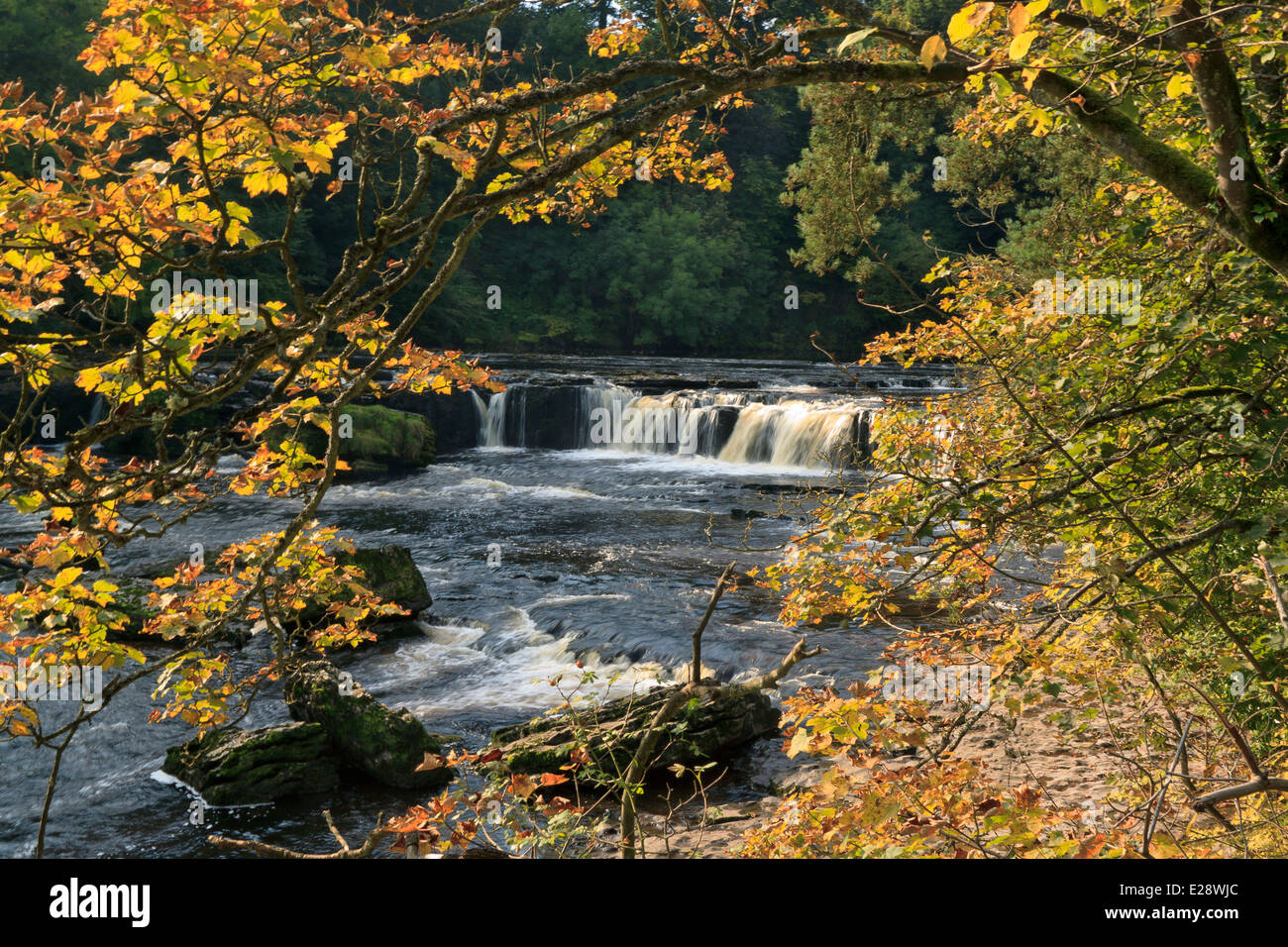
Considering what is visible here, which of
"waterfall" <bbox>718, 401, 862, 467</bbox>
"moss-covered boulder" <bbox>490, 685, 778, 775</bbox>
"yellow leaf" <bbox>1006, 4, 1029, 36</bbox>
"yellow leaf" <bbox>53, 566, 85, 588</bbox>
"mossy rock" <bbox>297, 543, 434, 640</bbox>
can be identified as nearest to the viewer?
"yellow leaf" <bbox>1006, 4, 1029, 36</bbox>

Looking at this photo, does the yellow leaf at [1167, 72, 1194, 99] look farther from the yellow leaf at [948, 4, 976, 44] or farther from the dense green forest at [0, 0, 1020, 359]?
the dense green forest at [0, 0, 1020, 359]

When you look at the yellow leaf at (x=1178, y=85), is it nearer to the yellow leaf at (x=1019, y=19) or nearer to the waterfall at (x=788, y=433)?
the yellow leaf at (x=1019, y=19)

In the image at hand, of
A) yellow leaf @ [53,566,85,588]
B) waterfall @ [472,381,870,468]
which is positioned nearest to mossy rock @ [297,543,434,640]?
yellow leaf @ [53,566,85,588]

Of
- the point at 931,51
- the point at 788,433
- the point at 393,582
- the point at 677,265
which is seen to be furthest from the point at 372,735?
the point at 677,265

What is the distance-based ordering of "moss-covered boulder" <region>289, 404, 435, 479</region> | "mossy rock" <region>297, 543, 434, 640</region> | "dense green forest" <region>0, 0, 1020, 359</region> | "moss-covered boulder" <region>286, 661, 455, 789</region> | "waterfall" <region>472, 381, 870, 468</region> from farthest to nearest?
"dense green forest" <region>0, 0, 1020, 359</region> → "waterfall" <region>472, 381, 870, 468</region> → "moss-covered boulder" <region>289, 404, 435, 479</region> → "mossy rock" <region>297, 543, 434, 640</region> → "moss-covered boulder" <region>286, 661, 455, 789</region>

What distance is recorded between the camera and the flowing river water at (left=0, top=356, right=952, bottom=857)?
653 centimetres

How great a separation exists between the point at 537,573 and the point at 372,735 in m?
5.16

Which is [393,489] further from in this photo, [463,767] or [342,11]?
[342,11]

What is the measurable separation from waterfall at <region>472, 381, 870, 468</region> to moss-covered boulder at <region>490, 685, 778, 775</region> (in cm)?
1195

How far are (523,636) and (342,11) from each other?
7.56 metres

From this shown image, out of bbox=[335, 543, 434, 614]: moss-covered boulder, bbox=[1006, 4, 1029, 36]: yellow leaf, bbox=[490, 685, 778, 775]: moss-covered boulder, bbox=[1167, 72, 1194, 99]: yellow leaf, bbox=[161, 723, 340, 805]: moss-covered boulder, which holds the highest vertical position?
bbox=[1167, 72, 1194, 99]: yellow leaf
